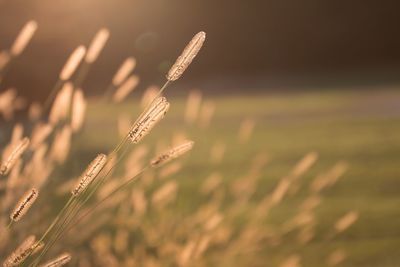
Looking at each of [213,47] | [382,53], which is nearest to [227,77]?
[213,47]

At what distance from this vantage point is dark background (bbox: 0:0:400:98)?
17.3 metres

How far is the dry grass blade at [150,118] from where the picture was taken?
1.23m

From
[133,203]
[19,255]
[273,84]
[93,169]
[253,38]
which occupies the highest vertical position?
[253,38]

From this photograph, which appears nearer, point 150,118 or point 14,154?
point 150,118

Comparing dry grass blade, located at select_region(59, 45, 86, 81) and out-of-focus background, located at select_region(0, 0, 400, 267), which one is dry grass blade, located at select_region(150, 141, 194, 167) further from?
out-of-focus background, located at select_region(0, 0, 400, 267)

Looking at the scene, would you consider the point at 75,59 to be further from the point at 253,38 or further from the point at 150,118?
the point at 253,38

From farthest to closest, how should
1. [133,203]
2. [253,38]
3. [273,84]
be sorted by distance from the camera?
[253,38] → [273,84] → [133,203]

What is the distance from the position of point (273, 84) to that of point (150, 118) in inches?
585

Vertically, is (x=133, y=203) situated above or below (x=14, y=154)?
above

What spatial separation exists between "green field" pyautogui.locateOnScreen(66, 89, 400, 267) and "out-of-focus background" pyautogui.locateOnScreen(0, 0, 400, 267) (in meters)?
0.02

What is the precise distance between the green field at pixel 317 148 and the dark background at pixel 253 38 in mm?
2964

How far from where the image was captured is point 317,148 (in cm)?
805

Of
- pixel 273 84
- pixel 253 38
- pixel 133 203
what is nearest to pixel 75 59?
pixel 133 203

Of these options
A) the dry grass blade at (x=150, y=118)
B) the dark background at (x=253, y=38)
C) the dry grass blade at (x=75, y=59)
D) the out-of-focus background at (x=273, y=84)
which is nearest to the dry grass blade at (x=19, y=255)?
the dry grass blade at (x=150, y=118)
